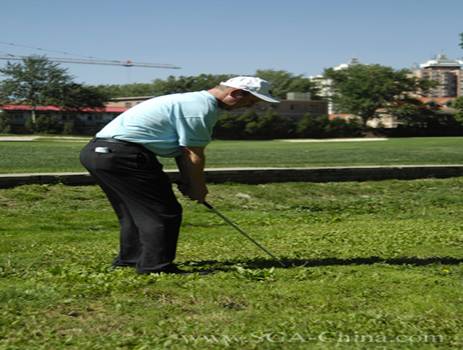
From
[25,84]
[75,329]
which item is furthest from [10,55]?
[75,329]

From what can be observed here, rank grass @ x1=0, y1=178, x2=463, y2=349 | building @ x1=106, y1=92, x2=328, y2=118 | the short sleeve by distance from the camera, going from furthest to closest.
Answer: building @ x1=106, y1=92, x2=328, y2=118, the short sleeve, grass @ x1=0, y1=178, x2=463, y2=349

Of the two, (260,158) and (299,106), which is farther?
(299,106)

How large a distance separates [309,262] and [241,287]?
1211 mm

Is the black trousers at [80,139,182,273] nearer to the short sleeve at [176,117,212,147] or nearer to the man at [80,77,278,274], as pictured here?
the man at [80,77,278,274]

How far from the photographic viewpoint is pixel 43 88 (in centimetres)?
9019

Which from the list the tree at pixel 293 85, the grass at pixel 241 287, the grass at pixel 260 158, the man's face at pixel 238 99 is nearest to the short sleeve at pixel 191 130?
the man's face at pixel 238 99

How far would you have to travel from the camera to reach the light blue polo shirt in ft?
16.9

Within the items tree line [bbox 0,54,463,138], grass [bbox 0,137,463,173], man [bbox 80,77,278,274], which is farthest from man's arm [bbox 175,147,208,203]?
tree line [bbox 0,54,463,138]

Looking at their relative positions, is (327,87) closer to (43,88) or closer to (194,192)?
(43,88)

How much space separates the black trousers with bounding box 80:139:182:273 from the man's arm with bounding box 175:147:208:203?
14 cm

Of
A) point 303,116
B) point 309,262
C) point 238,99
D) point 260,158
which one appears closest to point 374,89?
point 303,116

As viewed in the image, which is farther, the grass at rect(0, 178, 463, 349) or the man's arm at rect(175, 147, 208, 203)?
the man's arm at rect(175, 147, 208, 203)

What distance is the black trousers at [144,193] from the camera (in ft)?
17.0

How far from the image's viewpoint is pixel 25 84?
92.7 metres
